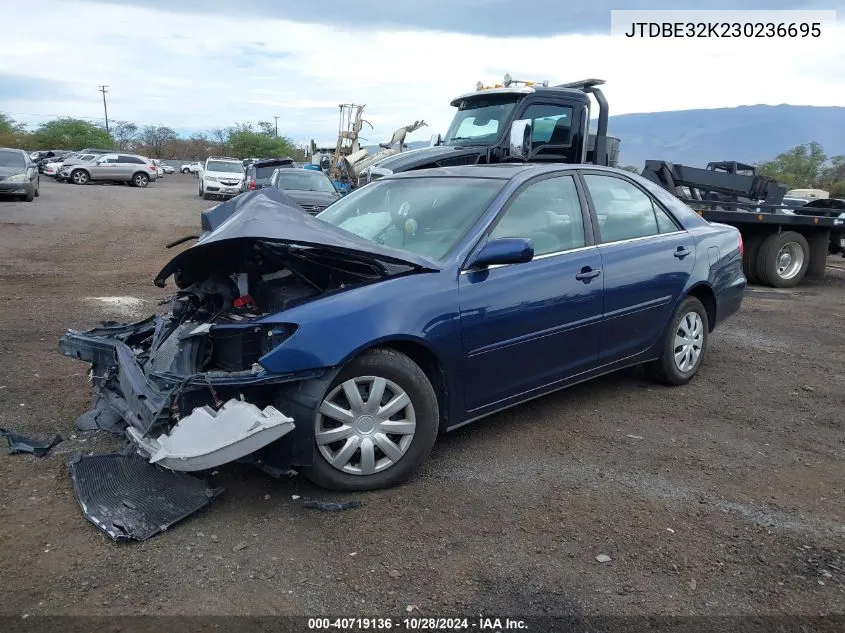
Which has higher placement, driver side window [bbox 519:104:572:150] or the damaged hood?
driver side window [bbox 519:104:572:150]

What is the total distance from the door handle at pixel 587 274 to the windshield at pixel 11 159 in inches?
775

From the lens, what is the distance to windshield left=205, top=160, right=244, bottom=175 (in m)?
25.7

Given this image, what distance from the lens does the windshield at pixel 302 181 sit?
1504cm

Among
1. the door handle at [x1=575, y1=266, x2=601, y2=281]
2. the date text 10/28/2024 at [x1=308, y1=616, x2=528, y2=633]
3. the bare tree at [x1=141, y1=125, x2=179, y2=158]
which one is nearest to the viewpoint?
the date text 10/28/2024 at [x1=308, y1=616, x2=528, y2=633]

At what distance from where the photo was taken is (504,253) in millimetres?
3658

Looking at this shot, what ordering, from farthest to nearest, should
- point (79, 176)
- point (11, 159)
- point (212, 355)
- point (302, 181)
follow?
point (79, 176) < point (11, 159) < point (302, 181) < point (212, 355)

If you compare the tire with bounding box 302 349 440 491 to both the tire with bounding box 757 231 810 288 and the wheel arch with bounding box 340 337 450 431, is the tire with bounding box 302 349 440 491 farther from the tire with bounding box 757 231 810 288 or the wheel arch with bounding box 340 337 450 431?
the tire with bounding box 757 231 810 288

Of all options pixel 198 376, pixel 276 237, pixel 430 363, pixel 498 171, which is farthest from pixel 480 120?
pixel 198 376

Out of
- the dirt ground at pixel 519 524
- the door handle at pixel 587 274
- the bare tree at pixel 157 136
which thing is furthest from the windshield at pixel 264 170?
the bare tree at pixel 157 136

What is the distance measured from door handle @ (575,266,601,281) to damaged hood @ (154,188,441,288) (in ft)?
3.44

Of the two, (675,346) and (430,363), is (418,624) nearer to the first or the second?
(430,363)

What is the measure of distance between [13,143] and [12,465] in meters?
68.8

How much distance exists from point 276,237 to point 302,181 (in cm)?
1245

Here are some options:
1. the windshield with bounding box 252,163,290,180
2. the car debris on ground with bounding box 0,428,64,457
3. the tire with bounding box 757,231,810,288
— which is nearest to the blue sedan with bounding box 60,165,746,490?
the car debris on ground with bounding box 0,428,64,457
